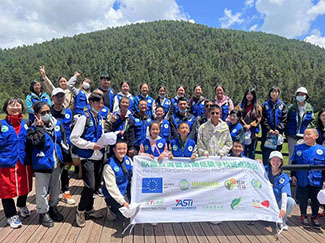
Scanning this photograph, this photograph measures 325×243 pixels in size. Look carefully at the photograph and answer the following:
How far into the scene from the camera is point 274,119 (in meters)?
5.50

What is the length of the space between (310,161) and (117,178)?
341 cm

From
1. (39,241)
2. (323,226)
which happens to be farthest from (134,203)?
(323,226)

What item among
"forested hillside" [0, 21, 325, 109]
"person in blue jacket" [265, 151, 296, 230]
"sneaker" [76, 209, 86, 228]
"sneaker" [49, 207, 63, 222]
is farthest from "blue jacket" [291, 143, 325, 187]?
"forested hillside" [0, 21, 325, 109]

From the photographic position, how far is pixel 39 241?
3.48 m

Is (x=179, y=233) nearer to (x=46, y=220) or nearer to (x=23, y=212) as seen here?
(x=46, y=220)

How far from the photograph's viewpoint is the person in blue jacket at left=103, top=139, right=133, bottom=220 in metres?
3.87

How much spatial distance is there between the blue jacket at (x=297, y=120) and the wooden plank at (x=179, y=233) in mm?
3409

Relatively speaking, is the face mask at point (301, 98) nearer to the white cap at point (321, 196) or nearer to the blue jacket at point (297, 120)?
the blue jacket at point (297, 120)

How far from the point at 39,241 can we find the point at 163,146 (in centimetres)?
242

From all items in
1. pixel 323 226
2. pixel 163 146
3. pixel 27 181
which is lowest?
pixel 323 226

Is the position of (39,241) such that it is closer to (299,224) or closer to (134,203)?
(134,203)

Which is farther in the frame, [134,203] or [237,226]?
[237,226]

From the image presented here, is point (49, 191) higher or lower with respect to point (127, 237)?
higher

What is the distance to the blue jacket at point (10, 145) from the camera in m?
3.57
